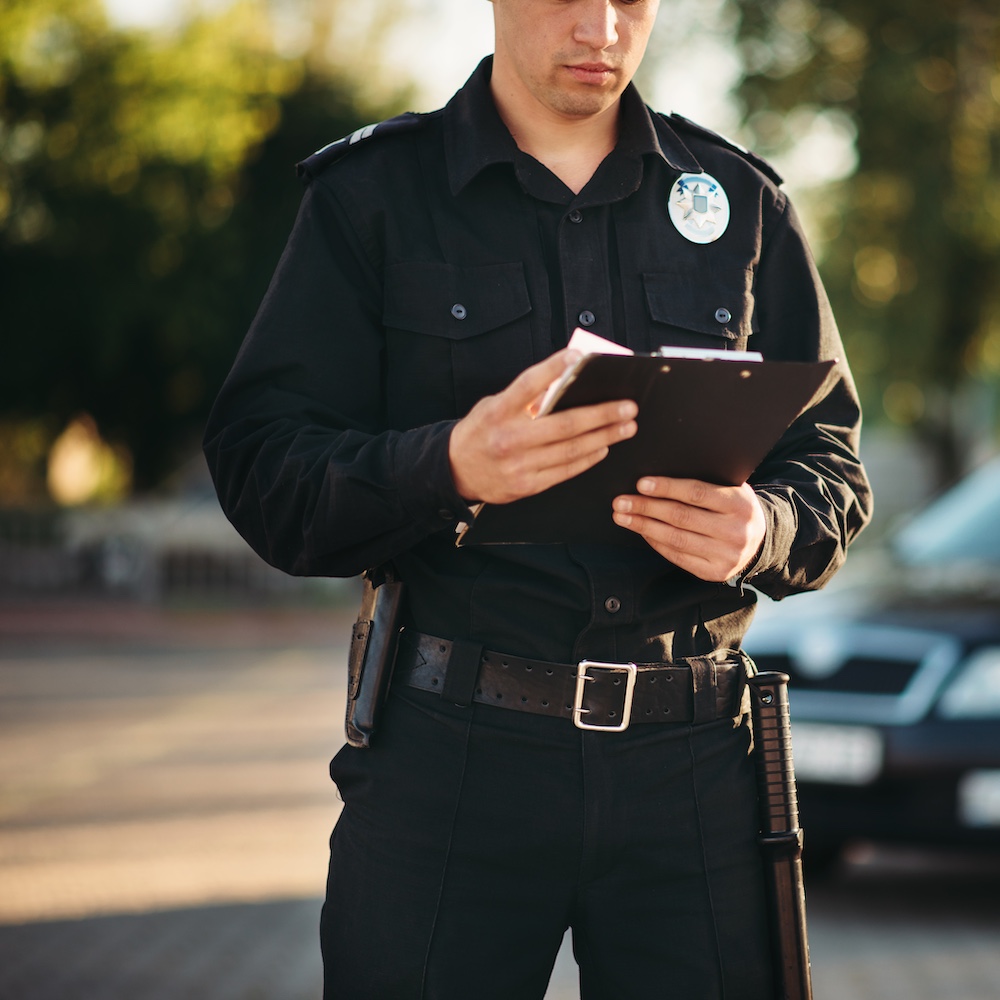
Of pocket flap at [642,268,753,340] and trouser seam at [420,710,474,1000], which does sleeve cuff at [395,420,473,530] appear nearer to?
trouser seam at [420,710,474,1000]

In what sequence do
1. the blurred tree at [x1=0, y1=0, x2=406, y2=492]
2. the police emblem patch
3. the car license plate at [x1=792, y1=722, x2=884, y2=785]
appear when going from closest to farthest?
the police emblem patch
the car license plate at [x1=792, y1=722, x2=884, y2=785]
the blurred tree at [x1=0, y1=0, x2=406, y2=492]

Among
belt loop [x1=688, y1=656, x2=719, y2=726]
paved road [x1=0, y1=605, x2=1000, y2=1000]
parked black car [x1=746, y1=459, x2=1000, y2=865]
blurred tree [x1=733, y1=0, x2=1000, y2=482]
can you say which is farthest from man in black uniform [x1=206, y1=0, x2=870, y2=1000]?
blurred tree [x1=733, y1=0, x2=1000, y2=482]

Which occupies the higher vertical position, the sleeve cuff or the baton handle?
the sleeve cuff

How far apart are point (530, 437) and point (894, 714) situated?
12.3 feet

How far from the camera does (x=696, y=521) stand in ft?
6.15

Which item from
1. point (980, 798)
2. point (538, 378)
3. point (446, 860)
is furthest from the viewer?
point (980, 798)

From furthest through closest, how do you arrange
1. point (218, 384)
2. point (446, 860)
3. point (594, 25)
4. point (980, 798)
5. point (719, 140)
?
point (218, 384)
point (980, 798)
point (719, 140)
point (594, 25)
point (446, 860)

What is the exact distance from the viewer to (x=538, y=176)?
216 cm

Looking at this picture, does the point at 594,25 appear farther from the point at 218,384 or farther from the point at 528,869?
the point at 218,384

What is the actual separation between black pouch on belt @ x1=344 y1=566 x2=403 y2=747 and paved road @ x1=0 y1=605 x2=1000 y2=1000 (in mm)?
2645

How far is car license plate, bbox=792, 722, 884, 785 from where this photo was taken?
5.09 meters

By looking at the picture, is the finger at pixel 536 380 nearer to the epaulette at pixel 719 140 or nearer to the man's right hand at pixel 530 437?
the man's right hand at pixel 530 437

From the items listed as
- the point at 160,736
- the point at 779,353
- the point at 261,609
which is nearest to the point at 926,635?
the point at 779,353

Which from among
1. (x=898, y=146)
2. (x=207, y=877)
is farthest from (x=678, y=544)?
(x=898, y=146)
